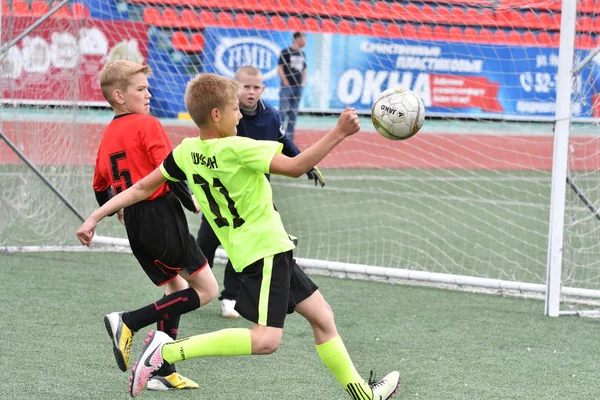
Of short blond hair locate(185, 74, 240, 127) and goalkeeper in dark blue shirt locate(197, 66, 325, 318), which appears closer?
short blond hair locate(185, 74, 240, 127)

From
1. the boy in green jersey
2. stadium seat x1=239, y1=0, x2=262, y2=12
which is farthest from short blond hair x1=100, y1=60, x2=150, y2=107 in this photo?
stadium seat x1=239, y1=0, x2=262, y2=12

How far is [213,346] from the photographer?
3580mm

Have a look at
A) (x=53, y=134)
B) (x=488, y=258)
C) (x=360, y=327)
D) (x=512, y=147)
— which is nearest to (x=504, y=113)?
(x=512, y=147)

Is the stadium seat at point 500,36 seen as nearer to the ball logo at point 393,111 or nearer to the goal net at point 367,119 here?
the goal net at point 367,119

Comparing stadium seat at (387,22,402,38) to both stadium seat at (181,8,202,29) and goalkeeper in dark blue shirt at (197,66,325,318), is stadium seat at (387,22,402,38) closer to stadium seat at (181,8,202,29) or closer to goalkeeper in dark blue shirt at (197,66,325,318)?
stadium seat at (181,8,202,29)

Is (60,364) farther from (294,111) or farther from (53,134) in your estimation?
(294,111)

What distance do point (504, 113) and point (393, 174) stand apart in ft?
5.71

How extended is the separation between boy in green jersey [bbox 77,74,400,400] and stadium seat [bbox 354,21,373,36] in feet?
23.5

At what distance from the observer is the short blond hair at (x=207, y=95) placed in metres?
3.58

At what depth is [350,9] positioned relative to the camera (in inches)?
409

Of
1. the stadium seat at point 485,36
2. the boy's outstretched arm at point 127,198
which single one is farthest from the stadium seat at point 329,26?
the boy's outstretched arm at point 127,198

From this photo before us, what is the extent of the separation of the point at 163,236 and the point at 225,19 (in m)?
6.48

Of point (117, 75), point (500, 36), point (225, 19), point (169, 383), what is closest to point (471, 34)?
point (500, 36)

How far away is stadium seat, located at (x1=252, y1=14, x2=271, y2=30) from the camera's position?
408 inches
